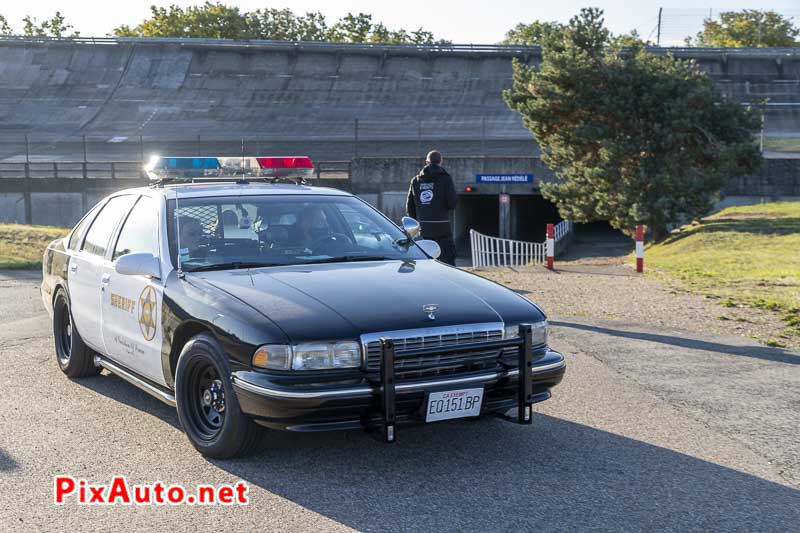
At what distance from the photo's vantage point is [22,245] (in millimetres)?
21719

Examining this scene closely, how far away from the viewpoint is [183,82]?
67.2m

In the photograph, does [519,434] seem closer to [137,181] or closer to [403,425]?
[403,425]

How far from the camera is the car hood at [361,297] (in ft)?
16.7

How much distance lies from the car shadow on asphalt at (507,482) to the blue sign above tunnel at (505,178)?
Result: 99.4ft

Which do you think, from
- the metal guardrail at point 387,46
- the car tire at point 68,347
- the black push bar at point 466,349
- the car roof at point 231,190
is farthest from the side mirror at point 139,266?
the metal guardrail at point 387,46

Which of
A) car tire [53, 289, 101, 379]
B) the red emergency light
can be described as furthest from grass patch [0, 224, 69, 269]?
the red emergency light

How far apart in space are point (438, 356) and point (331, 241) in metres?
1.67

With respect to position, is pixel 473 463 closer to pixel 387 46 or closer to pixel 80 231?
pixel 80 231

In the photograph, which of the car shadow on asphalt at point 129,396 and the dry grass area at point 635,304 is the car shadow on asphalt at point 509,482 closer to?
the car shadow on asphalt at point 129,396

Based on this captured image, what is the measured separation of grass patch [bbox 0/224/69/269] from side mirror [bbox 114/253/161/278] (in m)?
A: 13.2

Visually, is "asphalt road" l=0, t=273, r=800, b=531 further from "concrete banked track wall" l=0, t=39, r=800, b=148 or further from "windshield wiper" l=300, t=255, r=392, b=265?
"concrete banked track wall" l=0, t=39, r=800, b=148

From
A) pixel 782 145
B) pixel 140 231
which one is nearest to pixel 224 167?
pixel 140 231

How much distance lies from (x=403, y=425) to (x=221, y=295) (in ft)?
4.28

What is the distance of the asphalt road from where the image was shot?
4.59m
